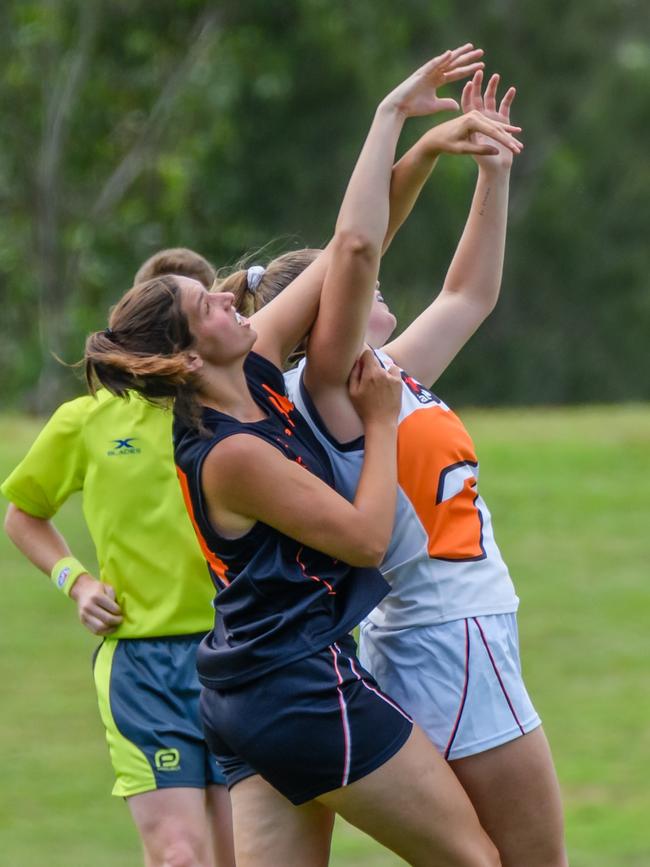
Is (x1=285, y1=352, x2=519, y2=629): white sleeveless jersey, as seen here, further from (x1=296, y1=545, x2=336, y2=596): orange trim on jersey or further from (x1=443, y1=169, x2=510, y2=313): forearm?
(x1=443, y1=169, x2=510, y2=313): forearm

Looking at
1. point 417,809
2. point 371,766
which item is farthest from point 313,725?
point 417,809

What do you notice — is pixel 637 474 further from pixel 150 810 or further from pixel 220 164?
pixel 220 164

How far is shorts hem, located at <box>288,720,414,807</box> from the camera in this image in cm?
298

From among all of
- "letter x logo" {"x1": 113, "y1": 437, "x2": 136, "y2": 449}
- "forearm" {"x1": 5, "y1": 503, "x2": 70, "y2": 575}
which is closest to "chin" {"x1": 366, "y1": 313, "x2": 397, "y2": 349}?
"letter x logo" {"x1": 113, "y1": 437, "x2": 136, "y2": 449}

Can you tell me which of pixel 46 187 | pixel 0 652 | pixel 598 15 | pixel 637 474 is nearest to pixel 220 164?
pixel 46 187

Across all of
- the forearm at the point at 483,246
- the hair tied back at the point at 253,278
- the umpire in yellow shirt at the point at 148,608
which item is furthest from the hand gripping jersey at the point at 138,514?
the forearm at the point at 483,246

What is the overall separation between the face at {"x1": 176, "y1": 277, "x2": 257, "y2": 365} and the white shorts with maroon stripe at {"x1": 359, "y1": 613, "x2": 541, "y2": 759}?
A: 2.22 feet

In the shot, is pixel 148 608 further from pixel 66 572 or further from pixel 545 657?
pixel 545 657

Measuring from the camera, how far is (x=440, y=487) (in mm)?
3207

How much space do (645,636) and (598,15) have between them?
27899 millimetres

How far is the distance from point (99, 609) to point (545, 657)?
5589mm

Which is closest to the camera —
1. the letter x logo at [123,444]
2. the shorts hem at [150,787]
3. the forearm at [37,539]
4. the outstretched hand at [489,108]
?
the outstretched hand at [489,108]

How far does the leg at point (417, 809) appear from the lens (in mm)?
2980

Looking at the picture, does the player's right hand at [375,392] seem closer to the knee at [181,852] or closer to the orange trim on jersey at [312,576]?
the orange trim on jersey at [312,576]
